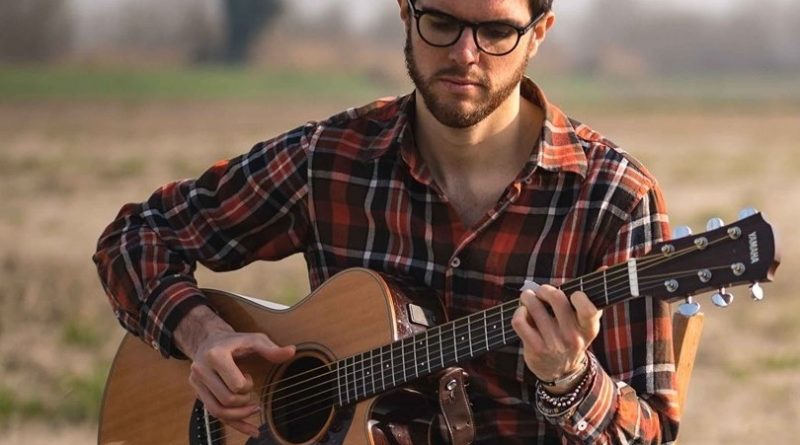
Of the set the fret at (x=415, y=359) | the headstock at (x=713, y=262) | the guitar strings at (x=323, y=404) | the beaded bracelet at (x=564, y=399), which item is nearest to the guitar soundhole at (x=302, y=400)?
the guitar strings at (x=323, y=404)

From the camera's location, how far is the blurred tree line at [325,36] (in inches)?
1138

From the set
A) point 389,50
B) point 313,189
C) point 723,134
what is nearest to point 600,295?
point 313,189

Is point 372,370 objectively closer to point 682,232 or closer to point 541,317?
point 541,317

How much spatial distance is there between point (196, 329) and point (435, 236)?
0.60 meters

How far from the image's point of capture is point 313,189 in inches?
134

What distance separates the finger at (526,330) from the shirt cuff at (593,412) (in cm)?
18

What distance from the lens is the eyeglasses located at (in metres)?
3.04

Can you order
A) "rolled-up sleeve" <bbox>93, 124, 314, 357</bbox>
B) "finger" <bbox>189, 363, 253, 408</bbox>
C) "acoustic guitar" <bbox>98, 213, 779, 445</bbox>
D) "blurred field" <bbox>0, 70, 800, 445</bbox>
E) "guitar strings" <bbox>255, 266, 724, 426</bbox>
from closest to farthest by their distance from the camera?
1. "acoustic guitar" <bbox>98, 213, 779, 445</bbox>
2. "guitar strings" <bbox>255, 266, 724, 426</bbox>
3. "finger" <bbox>189, 363, 253, 408</bbox>
4. "rolled-up sleeve" <bbox>93, 124, 314, 357</bbox>
5. "blurred field" <bbox>0, 70, 800, 445</bbox>

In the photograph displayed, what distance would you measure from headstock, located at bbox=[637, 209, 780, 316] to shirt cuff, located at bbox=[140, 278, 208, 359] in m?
1.20

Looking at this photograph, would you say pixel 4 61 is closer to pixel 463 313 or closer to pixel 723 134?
pixel 723 134

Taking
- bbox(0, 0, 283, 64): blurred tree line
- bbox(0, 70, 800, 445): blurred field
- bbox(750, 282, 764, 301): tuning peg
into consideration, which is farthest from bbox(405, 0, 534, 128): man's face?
bbox(0, 0, 283, 64): blurred tree line

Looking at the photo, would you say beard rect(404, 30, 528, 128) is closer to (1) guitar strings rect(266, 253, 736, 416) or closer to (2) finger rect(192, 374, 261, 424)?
(1) guitar strings rect(266, 253, 736, 416)

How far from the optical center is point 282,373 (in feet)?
10.7

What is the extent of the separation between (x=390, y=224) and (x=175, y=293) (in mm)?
547
